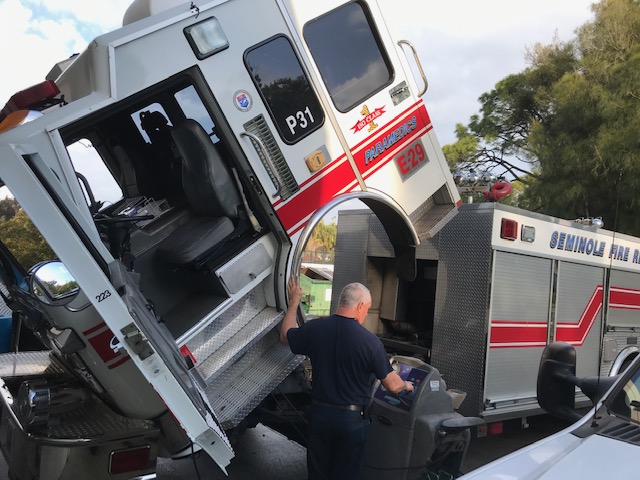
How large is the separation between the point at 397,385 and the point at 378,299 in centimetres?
253

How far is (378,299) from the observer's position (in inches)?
232

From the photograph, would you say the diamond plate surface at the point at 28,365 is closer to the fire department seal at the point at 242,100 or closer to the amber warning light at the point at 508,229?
the fire department seal at the point at 242,100

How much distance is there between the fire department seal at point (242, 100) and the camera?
136 inches

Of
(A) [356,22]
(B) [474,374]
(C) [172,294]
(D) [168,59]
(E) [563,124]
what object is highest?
(D) [168,59]

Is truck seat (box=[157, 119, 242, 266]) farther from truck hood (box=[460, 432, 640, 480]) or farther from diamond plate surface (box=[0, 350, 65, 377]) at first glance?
truck hood (box=[460, 432, 640, 480])

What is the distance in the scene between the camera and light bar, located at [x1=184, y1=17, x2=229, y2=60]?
10.7 ft

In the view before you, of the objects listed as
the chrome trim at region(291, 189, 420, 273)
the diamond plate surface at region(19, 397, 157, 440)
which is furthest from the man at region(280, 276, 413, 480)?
the diamond plate surface at region(19, 397, 157, 440)

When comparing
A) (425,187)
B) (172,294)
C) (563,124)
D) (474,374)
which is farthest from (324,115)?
(563,124)

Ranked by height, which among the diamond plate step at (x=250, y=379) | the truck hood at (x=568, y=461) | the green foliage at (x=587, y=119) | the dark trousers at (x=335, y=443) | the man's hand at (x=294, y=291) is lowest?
the green foliage at (x=587, y=119)

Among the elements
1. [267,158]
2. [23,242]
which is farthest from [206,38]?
[23,242]

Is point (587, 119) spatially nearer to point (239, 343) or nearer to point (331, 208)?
point (331, 208)

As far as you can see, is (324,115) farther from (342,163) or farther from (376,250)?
(376,250)

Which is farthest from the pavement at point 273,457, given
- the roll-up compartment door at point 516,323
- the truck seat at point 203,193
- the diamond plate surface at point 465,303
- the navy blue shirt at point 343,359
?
the truck seat at point 203,193

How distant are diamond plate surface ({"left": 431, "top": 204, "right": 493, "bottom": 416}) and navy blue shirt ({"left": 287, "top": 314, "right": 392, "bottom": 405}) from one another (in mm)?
1633
